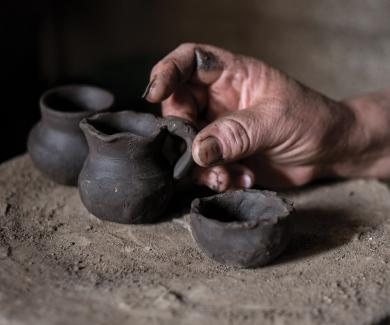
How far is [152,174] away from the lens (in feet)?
5.43

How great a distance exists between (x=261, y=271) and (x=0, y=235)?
28.4 inches

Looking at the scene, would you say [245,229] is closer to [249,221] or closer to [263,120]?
[249,221]

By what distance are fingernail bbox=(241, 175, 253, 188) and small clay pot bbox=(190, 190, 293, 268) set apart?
0.27 m

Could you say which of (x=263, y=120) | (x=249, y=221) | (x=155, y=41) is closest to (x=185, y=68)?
(x=263, y=120)

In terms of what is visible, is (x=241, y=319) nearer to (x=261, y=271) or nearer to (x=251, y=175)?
(x=261, y=271)

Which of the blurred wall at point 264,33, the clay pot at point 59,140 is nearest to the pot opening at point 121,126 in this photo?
the clay pot at point 59,140

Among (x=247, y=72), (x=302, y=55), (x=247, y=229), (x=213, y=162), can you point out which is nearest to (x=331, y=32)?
(x=302, y=55)

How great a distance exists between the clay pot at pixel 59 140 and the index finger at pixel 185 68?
0.61 feet

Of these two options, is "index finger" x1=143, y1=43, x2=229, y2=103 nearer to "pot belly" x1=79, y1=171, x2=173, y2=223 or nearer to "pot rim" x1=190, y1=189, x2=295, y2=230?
"pot belly" x1=79, y1=171, x2=173, y2=223

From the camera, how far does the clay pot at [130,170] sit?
1618 mm

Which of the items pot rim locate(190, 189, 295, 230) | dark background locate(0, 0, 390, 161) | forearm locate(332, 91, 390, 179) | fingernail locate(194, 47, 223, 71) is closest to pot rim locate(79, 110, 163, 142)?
pot rim locate(190, 189, 295, 230)

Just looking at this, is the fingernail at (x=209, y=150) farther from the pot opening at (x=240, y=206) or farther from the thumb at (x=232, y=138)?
the pot opening at (x=240, y=206)

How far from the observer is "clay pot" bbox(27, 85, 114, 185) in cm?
185

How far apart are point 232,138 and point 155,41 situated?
2.98 meters
